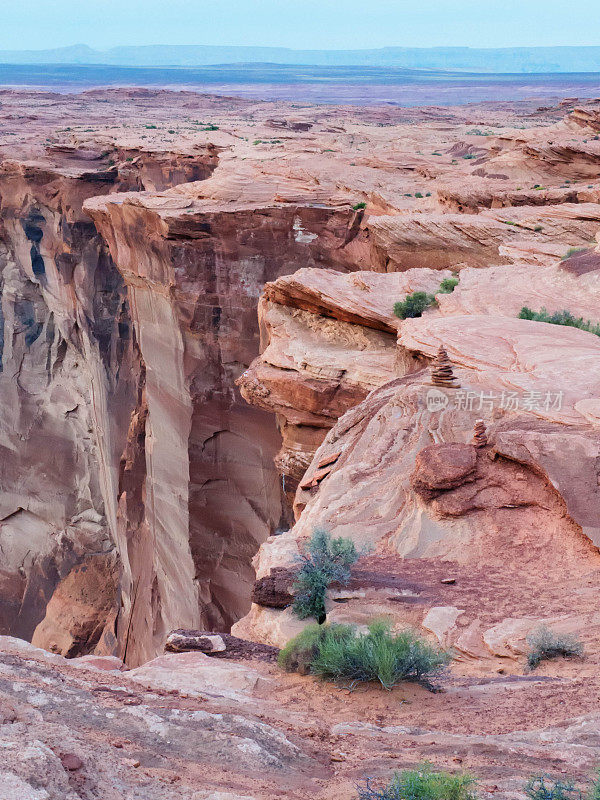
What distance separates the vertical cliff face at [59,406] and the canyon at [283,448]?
10 centimetres

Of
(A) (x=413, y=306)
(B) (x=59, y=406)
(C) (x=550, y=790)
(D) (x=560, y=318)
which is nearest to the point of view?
(C) (x=550, y=790)

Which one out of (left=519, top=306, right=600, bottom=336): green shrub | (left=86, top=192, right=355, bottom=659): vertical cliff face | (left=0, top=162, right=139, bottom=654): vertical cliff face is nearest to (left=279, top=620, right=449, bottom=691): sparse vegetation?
(left=519, top=306, right=600, bottom=336): green shrub

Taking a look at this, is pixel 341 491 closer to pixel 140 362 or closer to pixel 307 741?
pixel 307 741

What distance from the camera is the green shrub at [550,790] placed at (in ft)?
11.9

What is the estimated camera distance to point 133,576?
24.5 m

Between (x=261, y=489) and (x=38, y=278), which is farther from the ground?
(x=38, y=278)

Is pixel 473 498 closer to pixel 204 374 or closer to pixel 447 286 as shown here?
pixel 447 286

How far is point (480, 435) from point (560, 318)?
4744 mm

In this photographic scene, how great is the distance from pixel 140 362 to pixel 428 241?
455 inches

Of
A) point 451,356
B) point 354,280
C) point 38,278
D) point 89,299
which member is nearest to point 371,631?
point 451,356

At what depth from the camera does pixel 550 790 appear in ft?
12.3

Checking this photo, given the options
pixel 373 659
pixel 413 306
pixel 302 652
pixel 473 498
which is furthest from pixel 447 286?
pixel 373 659

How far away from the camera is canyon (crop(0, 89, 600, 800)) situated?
4.54 m

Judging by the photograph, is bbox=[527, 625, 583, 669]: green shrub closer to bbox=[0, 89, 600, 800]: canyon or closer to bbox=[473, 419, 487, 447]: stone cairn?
bbox=[0, 89, 600, 800]: canyon
